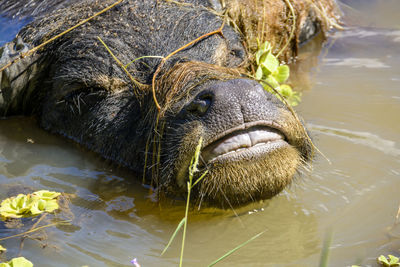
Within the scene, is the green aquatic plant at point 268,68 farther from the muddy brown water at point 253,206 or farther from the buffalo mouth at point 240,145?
the buffalo mouth at point 240,145


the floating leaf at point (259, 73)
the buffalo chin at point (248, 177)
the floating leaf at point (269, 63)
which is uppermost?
the floating leaf at point (269, 63)

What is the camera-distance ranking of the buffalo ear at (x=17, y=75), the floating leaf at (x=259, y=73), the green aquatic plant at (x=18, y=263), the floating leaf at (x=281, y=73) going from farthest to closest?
the floating leaf at (x=281, y=73)
the floating leaf at (x=259, y=73)
the buffalo ear at (x=17, y=75)
the green aquatic plant at (x=18, y=263)

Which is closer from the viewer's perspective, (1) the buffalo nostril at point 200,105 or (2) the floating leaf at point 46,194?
(1) the buffalo nostril at point 200,105

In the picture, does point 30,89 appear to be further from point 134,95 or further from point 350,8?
point 350,8

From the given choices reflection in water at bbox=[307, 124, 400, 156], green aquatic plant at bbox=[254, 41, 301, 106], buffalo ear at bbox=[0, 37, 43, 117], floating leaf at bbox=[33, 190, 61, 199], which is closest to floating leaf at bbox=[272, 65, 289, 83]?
green aquatic plant at bbox=[254, 41, 301, 106]

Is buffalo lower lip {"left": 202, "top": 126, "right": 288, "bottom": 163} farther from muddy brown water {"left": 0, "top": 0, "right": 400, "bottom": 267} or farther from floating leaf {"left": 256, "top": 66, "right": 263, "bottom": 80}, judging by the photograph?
floating leaf {"left": 256, "top": 66, "right": 263, "bottom": 80}

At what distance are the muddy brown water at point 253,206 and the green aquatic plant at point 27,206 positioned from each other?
0.10m

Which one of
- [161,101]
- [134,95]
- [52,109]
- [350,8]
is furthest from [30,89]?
[350,8]

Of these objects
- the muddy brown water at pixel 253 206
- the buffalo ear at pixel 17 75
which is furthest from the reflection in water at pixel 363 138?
the buffalo ear at pixel 17 75

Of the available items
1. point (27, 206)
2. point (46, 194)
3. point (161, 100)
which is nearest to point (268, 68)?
point (161, 100)

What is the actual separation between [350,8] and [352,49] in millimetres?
1393

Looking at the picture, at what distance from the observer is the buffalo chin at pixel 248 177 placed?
104 inches

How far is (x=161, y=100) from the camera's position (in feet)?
10.1

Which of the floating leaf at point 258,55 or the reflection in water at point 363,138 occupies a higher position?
the floating leaf at point 258,55
